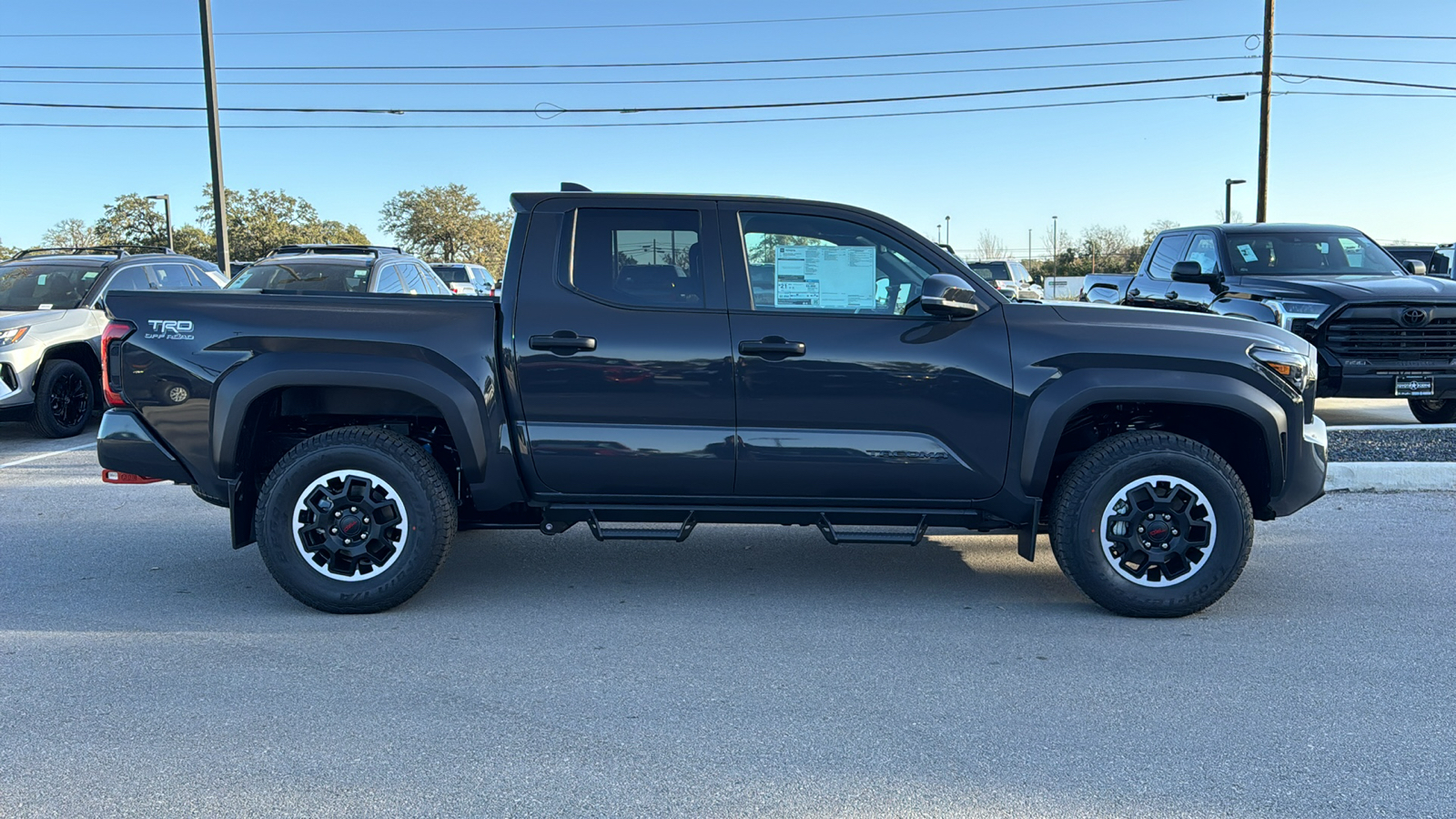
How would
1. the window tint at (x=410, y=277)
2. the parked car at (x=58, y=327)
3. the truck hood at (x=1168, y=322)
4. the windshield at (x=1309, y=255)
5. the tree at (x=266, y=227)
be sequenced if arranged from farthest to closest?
the tree at (x=266, y=227) → the window tint at (x=410, y=277) → the windshield at (x=1309, y=255) → the parked car at (x=58, y=327) → the truck hood at (x=1168, y=322)

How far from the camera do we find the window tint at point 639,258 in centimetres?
505

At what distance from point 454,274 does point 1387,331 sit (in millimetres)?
22836

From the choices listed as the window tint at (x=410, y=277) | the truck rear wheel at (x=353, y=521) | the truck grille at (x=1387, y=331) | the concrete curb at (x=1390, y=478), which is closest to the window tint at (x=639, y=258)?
the truck rear wheel at (x=353, y=521)

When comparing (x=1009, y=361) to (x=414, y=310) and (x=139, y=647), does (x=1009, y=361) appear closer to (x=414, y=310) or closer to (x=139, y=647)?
(x=414, y=310)

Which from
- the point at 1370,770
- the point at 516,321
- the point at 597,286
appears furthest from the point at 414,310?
the point at 1370,770

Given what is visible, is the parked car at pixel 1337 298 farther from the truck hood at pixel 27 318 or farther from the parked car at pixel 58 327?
the truck hood at pixel 27 318

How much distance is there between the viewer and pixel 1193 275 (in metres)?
11.0

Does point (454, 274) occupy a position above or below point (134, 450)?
above

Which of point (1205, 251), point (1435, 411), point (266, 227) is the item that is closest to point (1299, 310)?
point (1205, 251)

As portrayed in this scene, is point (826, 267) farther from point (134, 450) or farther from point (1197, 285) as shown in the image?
point (1197, 285)

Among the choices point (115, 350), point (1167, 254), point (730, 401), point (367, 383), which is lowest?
point (730, 401)

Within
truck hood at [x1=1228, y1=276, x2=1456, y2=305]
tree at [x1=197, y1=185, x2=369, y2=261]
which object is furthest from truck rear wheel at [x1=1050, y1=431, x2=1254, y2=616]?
tree at [x1=197, y1=185, x2=369, y2=261]

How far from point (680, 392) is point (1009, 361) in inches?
59.0

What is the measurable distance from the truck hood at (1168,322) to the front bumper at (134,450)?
4184 millimetres
